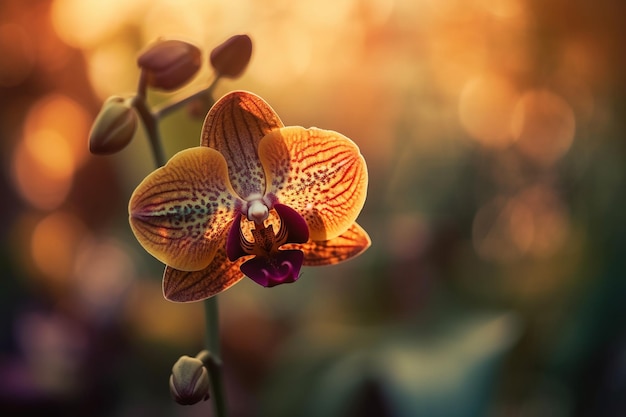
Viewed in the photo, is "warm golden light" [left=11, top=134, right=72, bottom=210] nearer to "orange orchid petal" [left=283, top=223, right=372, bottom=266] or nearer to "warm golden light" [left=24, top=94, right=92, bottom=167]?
"warm golden light" [left=24, top=94, right=92, bottom=167]

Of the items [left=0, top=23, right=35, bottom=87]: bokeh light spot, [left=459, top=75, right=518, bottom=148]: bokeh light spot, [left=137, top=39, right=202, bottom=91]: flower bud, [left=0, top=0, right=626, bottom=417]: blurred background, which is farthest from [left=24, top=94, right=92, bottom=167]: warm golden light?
[left=137, top=39, right=202, bottom=91]: flower bud

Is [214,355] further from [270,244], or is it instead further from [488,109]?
[488,109]

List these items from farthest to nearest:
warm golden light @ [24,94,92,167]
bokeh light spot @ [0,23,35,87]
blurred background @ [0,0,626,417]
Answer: bokeh light spot @ [0,23,35,87] → warm golden light @ [24,94,92,167] → blurred background @ [0,0,626,417]

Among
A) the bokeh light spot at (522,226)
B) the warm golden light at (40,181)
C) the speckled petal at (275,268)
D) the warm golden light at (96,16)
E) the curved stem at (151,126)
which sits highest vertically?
the warm golden light at (96,16)

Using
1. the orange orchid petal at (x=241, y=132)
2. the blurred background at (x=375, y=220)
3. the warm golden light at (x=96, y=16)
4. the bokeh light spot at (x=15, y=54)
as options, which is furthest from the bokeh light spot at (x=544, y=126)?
the bokeh light spot at (x=15, y=54)

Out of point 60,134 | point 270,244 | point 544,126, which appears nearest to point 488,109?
point 544,126

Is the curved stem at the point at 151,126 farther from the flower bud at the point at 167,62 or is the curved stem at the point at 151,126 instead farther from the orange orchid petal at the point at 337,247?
the orange orchid petal at the point at 337,247

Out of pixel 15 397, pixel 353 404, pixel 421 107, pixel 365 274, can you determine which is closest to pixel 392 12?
pixel 421 107
